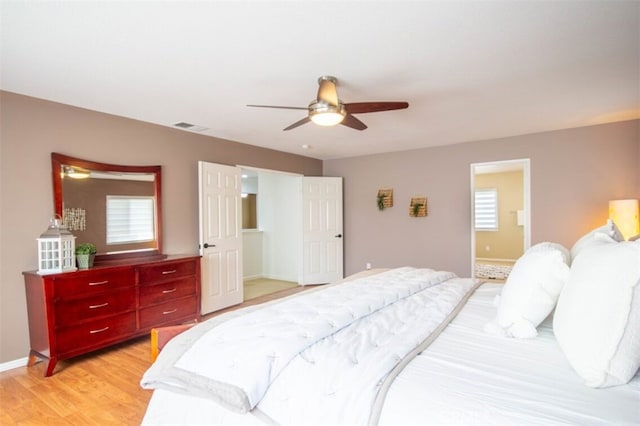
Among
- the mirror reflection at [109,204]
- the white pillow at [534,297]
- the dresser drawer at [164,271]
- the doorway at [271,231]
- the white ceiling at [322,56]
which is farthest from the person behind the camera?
the doorway at [271,231]

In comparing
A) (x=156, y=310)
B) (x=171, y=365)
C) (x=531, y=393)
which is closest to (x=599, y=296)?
(x=531, y=393)

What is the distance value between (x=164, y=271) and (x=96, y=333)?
0.81m

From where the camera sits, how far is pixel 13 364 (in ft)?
9.46

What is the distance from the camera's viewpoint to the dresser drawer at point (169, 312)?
11.1ft

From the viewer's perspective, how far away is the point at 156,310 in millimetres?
3465

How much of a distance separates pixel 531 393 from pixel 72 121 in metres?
4.14

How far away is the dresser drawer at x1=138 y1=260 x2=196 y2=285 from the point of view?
337cm

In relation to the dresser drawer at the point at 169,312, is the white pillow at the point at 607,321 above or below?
above

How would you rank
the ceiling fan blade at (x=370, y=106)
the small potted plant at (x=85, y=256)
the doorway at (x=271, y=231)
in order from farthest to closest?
the doorway at (x=271, y=231)
the small potted plant at (x=85, y=256)
the ceiling fan blade at (x=370, y=106)

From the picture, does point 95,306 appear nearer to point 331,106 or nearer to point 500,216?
point 331,106

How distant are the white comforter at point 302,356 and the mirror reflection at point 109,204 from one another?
2.46m

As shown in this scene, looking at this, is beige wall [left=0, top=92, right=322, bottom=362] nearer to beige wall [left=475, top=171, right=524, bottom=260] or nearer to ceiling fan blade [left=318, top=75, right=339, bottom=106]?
ceiling fan blade [left=318, top=75, right=339, bottom=106]

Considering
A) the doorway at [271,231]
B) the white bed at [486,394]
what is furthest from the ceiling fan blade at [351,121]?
the doorway at [271,231]

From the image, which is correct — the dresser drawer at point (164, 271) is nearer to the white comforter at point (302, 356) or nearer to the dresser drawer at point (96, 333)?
the dresser drawer at point (96, 333)
